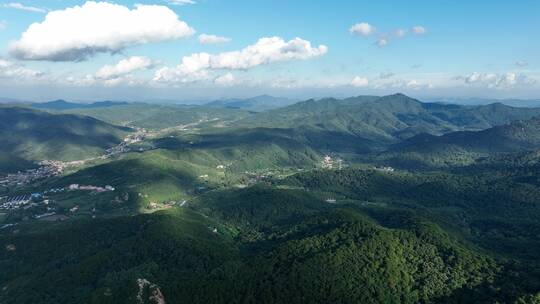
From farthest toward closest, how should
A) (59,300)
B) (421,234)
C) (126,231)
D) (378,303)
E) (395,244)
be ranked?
(126,231) → (421,234) → (395,244) → (59,300) → (378,303)

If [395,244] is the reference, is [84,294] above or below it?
below

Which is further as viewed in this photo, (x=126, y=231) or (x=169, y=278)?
(x=126, y=231)

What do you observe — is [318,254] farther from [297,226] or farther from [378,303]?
[297,226]

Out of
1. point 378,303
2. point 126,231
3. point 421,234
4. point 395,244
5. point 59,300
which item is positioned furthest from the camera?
point 126,231

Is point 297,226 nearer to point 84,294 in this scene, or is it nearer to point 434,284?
point 434,284

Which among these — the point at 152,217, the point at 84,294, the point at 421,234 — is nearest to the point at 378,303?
the point at 421,234

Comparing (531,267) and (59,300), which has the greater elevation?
(531,267)

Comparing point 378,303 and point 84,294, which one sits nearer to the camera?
point 378,303

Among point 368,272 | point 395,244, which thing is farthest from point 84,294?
point 395,244
